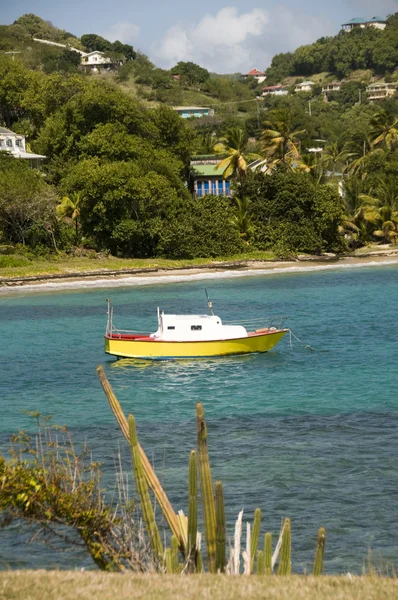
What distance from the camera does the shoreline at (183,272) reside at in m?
60.9

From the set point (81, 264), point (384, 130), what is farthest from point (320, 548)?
point (384, 130)

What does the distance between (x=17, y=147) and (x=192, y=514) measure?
75.9m

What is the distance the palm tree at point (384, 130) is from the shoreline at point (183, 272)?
25.8m

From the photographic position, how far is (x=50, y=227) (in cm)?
6775

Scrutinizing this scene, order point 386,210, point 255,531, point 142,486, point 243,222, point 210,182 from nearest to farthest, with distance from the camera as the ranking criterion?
1. point 255,531
2. point 142,486
3. point 243,222
4. point 386,210
5. point 210,182

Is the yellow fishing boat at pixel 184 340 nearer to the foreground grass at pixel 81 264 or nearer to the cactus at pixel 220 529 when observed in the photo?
the cactus at pixel 220 529

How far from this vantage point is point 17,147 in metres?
82.9

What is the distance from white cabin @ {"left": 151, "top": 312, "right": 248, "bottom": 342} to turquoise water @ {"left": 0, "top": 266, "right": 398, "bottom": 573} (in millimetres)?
1067

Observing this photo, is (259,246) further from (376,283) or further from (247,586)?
(247,586)

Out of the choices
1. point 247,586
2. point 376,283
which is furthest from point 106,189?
point 247,586

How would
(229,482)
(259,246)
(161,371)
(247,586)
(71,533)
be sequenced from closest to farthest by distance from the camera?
(247,586), (71,533), (229,482), (161,371), (259,246)

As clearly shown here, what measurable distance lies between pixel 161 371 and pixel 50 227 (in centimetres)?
3544

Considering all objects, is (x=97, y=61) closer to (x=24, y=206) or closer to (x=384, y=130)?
(x=384, y=130)

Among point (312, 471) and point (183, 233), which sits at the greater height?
point (183, 233)
